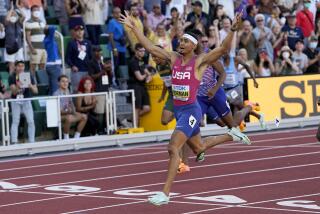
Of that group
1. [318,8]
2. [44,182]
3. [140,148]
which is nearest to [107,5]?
[140,148]

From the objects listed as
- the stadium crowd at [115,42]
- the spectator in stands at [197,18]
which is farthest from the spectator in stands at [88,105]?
the spectator in stands at [197,18]

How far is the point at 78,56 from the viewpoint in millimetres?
23891

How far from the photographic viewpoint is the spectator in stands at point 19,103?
21688 millimetres

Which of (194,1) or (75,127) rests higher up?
(194,1)

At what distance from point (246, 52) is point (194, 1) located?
2032 mm

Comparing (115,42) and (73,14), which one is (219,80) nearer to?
(73,14)

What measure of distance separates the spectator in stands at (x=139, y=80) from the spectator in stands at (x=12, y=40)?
8.80 feet

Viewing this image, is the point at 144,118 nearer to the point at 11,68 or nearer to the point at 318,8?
the point at 11,68

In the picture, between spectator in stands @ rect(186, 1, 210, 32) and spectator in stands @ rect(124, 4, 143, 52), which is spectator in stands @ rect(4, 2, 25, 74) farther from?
spectator in stands @ rect(186, 1, 210, 32)

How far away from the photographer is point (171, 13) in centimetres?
2648

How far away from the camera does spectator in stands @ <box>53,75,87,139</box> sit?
73.6 ft

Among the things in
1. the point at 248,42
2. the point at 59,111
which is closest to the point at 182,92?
the point at 59,111

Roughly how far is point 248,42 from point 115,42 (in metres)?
4.01

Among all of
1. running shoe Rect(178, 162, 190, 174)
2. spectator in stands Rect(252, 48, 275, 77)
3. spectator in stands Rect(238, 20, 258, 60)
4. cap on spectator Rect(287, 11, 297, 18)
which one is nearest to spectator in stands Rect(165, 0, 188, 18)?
spectator in stands Rect(238, 20, 258, 60)
